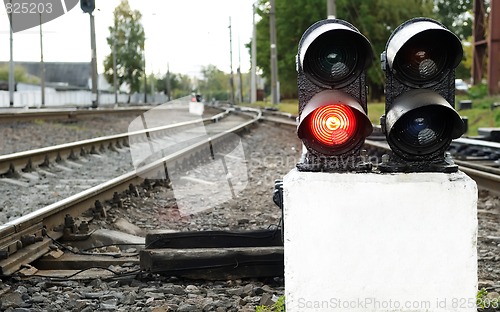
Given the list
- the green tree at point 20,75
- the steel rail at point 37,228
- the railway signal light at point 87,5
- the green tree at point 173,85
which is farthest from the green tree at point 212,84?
the steel rail at point 37,228

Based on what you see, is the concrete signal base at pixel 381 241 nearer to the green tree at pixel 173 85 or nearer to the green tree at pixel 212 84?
the green tree at pixel 173 85

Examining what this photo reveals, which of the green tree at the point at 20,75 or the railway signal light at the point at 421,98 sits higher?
the green tree at the point at 20,75

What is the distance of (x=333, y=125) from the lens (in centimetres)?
247

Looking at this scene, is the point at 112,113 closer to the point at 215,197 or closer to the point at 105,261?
the point at 215,197

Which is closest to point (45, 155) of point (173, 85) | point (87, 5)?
point (87, 5)

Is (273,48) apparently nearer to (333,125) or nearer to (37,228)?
(37,228)

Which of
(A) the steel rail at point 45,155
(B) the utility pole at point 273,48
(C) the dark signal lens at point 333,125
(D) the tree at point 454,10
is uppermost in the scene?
(D) the tree at point 454,10

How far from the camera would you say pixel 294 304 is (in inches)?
96.3

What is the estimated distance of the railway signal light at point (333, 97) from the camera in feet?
8.02

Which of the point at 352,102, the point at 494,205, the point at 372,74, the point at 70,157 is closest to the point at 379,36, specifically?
the point at 372,74

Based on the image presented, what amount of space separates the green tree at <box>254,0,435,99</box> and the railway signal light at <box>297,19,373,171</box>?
4592 cm

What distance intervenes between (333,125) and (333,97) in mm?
98

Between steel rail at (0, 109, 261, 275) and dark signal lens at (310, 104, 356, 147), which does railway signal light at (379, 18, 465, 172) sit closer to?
dark signal lens at (310, 104, 356, 147)

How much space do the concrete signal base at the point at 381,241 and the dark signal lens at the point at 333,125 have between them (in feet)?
0.51
